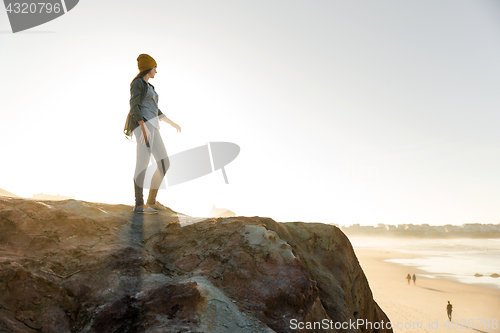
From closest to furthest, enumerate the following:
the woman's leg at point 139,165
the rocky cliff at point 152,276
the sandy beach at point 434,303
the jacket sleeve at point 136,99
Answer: the rocky cliff at point 152,276
the jacket sleeve at point 136,99
the woman's leg at point 139,165
the sandy beach at point 434,303

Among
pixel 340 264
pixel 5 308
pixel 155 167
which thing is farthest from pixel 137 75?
pixel 340 264

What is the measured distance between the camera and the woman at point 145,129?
4.09m

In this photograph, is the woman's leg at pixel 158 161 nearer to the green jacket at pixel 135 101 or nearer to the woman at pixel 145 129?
the woman at pixel 145 129

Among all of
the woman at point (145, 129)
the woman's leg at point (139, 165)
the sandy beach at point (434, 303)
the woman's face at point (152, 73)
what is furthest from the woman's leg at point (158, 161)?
the sandy beach at point (434, 303)

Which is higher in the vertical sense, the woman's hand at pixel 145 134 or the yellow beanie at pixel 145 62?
the yellow beanie at pixel 145 62

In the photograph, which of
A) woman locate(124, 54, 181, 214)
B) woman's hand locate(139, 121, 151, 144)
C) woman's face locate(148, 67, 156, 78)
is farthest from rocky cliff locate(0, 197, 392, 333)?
woman's face locate(148, 67, 156, 78)

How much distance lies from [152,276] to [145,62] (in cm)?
325

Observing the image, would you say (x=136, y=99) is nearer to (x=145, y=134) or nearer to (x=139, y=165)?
(x=145, y=134)

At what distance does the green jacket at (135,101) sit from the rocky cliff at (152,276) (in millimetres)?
1328

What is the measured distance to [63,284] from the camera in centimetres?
233

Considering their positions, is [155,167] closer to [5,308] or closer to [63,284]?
[63,284]

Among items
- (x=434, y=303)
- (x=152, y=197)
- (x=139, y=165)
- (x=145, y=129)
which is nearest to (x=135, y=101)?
(x=145, y=129)

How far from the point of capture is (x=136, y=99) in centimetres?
409

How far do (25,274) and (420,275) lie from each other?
33806mm
